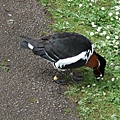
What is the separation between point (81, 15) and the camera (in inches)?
288

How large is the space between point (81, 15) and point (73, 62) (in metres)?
1.82

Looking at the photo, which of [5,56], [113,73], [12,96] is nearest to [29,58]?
[5,56]

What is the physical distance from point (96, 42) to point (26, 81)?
4.54 feet

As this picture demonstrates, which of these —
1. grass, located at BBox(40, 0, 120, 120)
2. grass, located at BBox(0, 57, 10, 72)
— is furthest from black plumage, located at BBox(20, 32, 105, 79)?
grass, located at BBox(0, 57, 10, 72)

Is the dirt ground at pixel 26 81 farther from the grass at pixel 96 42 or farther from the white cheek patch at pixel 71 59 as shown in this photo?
the white cheek patch at pixel 71 59

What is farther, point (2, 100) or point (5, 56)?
point (5, 56)

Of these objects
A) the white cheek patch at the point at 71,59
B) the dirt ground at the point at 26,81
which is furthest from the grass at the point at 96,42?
the white cheek patch at the point at 71,59

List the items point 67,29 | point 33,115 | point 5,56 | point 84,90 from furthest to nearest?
point 67,29, point 5,56, point 84,90, point 33,115

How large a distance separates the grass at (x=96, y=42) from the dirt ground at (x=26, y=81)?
0.20m

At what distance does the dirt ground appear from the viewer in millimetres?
5527

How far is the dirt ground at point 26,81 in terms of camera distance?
18.1 ft

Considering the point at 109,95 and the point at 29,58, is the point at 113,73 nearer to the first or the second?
the point at 109,95

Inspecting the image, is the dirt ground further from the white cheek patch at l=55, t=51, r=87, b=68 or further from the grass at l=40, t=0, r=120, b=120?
the white cheek patch at l=55, t=51, r=87, b=68

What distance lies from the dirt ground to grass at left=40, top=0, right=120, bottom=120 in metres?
0.20
